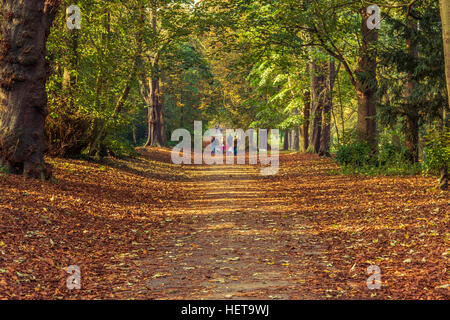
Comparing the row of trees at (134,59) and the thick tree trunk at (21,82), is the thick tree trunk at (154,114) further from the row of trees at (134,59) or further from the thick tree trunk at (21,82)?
the thick tree trunk at (21,82)

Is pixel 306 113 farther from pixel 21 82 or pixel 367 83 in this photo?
pixel 21 82

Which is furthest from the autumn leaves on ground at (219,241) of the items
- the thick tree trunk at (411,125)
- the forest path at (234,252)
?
the thick tree trunk at (411,125)

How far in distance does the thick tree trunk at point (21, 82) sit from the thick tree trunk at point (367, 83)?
1224 centimetres

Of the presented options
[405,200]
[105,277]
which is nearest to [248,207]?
[405,200]

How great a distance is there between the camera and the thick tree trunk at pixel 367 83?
1891 centimetres

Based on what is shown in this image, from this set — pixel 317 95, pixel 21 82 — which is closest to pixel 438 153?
pixel 21 82

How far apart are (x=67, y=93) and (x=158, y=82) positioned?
22.7 metres

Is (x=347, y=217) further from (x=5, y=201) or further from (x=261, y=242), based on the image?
(x=5, y=201)

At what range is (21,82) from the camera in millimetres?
11867

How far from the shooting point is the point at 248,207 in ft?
41.1

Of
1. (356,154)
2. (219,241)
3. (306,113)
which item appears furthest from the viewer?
(306,113)

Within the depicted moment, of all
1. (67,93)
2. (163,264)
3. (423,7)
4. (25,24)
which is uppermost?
(423,7)

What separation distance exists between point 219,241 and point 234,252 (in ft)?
A: 2.94

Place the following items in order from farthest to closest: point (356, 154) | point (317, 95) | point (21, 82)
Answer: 1. point (317, 95)
2. point (356, 154)
3. point (21, 82)
